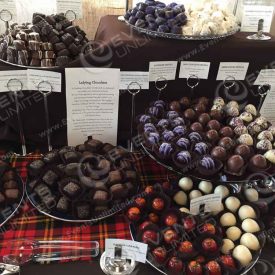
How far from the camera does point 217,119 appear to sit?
0.99 meters

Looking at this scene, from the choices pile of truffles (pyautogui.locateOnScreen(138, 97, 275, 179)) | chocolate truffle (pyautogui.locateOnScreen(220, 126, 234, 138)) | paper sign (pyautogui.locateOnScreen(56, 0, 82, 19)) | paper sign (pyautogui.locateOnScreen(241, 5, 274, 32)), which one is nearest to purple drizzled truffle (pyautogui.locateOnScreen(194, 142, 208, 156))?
pile of truffles (pyautogui.locateOnScreen(138, 97, 275, 179))

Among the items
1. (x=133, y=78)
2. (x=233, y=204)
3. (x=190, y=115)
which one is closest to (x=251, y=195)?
(x=233, y=204)

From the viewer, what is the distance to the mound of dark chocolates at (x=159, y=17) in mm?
1040

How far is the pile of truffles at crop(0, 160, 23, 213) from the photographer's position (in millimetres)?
856

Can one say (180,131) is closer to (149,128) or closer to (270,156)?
(149,128)

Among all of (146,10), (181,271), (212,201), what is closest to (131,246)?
(181,271)

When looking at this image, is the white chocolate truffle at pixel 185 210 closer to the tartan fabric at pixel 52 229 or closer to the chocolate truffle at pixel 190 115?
the tartan fabric at pixel 52 229

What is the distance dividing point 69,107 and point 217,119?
0.47 meters

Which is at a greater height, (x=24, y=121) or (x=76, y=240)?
(x=24, y=121)

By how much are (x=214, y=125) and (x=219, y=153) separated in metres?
0.14

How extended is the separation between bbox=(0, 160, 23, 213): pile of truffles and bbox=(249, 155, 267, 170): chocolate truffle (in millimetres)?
614

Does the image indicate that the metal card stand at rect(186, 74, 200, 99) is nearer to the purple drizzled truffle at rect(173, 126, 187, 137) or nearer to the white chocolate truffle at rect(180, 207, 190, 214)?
the purple drizzled truffle at rect(173, 126, 187, 137)

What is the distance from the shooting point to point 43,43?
3.40 feet

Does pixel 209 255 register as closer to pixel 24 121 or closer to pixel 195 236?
pixel 195 236
